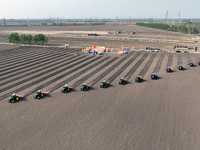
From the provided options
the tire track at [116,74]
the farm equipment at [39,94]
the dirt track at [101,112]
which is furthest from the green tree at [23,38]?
the farm equipment at [39,94]

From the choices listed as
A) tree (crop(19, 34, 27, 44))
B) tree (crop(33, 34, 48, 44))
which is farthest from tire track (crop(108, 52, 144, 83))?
tree (crop(19, 34, 27, 44))

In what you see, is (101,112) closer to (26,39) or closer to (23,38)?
(26,39)

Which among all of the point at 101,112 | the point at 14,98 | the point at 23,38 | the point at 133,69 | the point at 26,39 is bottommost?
the point at 101,112

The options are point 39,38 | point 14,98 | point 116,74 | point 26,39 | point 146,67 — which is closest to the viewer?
point 14,98

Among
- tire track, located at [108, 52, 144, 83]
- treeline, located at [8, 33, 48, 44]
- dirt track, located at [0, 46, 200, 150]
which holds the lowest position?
dirt track, located at [0, 46, 200, 150]

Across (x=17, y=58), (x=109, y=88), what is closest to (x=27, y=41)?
(x=17, y=58)

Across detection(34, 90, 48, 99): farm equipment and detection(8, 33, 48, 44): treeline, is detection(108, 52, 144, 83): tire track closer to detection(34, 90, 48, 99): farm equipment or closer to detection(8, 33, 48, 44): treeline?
detection(34, 90, 48, 99): farm equipment

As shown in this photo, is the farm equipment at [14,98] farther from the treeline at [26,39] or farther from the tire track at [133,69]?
the treeline at [26,39]

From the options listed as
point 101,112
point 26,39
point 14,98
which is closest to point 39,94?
point 14,98
